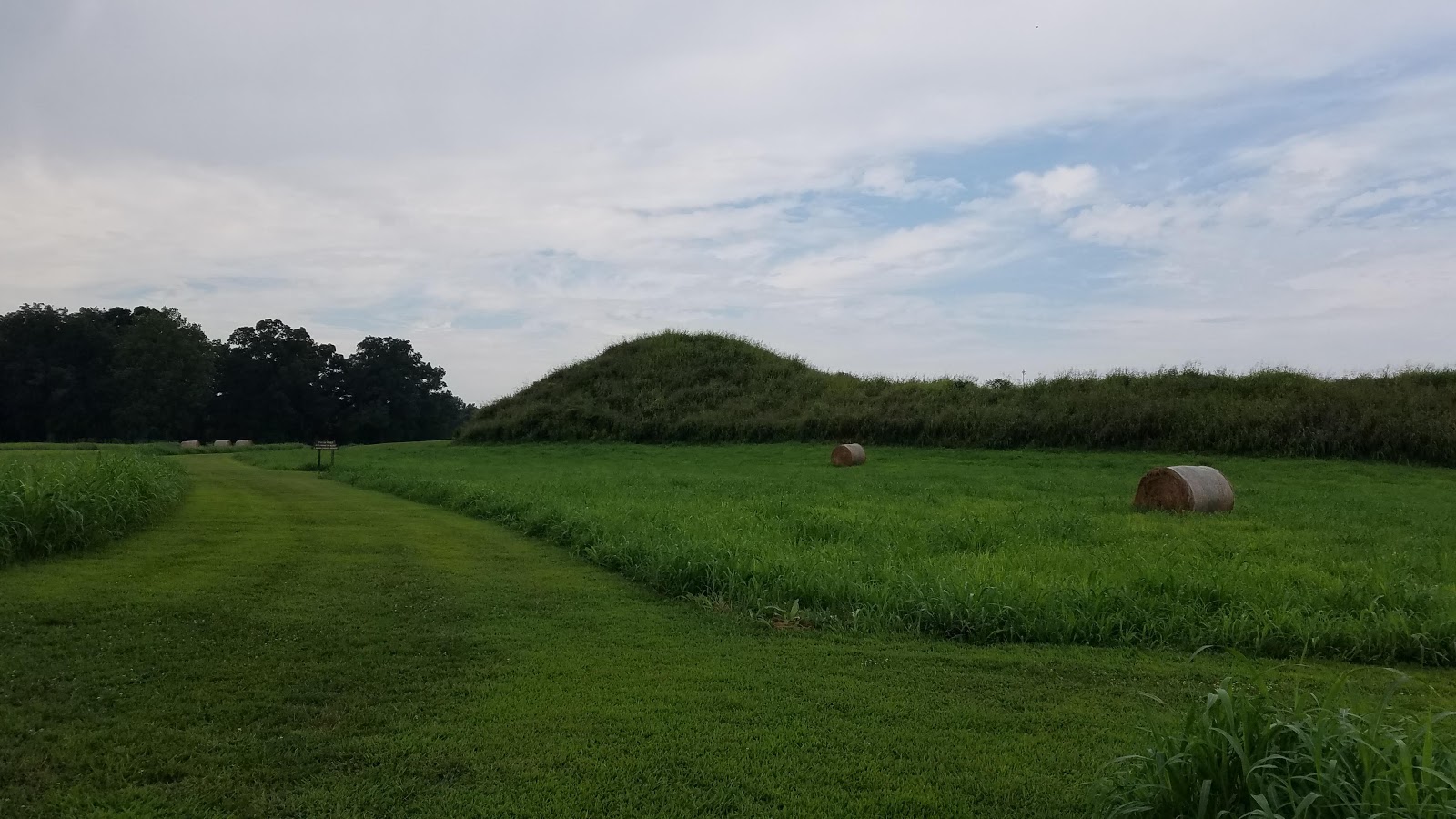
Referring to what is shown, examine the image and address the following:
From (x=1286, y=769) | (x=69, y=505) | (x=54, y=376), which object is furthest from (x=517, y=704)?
(x=54, y=376)

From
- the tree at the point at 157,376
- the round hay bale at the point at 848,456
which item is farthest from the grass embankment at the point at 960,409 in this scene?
the tree at the point at 157,376

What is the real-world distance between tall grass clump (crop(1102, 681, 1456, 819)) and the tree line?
63.4 meters

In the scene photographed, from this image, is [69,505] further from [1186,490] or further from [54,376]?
[54,376]

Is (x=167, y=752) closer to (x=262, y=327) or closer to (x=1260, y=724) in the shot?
(x=1260, y=724)

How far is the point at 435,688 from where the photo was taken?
5.34 metres

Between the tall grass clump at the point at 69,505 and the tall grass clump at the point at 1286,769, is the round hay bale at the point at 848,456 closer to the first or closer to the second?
the tall grass clump at the point at 69,505

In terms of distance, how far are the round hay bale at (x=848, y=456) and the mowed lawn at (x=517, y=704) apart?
16060mm

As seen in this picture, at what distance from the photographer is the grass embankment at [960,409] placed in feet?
76.5

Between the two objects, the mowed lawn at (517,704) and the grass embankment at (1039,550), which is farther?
the grass embankment at (1039,550)

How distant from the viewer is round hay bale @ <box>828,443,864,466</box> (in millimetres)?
23781

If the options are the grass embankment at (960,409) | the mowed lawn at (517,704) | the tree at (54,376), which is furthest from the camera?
the tree at (54,376)

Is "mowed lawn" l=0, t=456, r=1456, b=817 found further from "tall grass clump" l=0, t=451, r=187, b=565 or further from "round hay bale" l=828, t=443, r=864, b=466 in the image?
"round hay bale" l=828, t=443, r=864, b=466

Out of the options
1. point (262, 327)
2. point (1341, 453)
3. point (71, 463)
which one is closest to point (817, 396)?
point (1341, 453)

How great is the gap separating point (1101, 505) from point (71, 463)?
1665 centimetres
